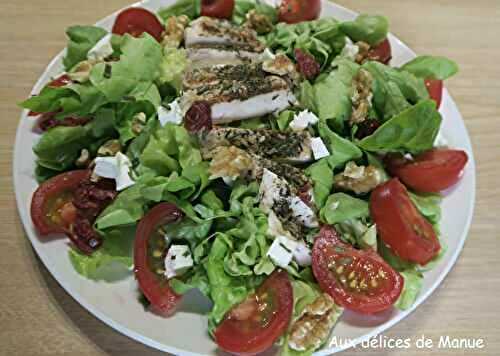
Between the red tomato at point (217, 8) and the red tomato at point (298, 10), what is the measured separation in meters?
0.23

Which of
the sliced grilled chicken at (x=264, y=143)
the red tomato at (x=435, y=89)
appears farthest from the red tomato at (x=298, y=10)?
the sliced grilled chicken at (x=264, y=143)

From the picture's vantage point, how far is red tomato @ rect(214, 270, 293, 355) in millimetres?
1472

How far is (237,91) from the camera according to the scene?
1.88 metres

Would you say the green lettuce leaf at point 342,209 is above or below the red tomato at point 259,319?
above

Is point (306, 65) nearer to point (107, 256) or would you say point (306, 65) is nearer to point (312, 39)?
point (312, 39)

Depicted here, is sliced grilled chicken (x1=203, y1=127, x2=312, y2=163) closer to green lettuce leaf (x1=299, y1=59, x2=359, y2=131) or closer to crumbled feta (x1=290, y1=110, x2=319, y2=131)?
crumbled feta (x1=290, y1=110, x2=319, y2=131)

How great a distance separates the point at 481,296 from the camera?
6.38 feet

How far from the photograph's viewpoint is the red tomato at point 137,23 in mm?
2160

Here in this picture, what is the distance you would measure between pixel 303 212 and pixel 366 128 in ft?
1.36

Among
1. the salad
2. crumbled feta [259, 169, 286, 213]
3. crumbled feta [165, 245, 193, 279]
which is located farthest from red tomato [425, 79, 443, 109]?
crumbled feta [165, 245, 193, 279]

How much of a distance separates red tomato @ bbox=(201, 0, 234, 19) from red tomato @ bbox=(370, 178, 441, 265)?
1010mm

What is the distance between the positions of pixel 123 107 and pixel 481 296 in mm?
1446

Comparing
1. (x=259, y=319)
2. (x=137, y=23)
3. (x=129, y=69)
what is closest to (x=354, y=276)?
(x=259, y=319)

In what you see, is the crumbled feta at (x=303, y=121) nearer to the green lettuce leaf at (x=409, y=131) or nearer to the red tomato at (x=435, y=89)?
the green lettuce leaf at (x=409, y=131)
